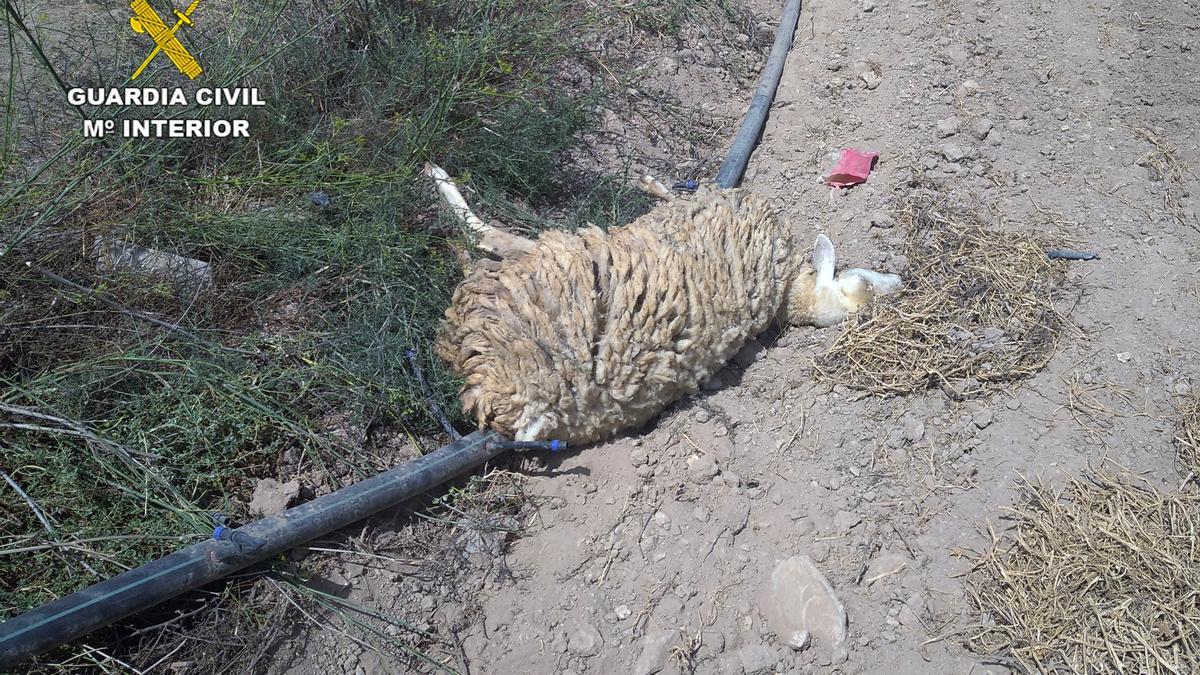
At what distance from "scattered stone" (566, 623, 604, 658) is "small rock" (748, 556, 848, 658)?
585mm

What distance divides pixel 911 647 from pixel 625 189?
240cm

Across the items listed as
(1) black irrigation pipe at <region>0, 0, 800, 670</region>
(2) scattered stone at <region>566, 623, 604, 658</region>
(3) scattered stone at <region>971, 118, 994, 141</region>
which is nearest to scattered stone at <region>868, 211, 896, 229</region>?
(3) scattered stone at <region>971, 118, 994, 141</region>

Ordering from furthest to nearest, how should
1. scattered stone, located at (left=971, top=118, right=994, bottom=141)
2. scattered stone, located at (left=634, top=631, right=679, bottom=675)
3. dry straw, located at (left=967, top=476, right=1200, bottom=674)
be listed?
1. scattered stone, located at (left=971, top=118, right=994, bottom=141)
2. scattered stone, located at (left=634, top=631, right=679, bottom=675)
3. dry straw, located at (left=967, top=476, right=1200, bottom=674)

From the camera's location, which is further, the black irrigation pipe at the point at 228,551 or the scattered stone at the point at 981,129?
the scattered stone at the point at 981,129

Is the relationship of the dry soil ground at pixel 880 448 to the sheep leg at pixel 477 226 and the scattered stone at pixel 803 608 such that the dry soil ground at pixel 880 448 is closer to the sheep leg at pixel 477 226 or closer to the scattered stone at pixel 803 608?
the scattered stone at pixel 803 608

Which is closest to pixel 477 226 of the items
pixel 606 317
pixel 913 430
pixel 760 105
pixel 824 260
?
pixel 606 317

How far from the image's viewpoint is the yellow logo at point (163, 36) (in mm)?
3742

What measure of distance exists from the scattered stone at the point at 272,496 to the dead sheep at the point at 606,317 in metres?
0.67

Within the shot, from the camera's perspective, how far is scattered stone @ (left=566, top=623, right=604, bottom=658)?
2.75m

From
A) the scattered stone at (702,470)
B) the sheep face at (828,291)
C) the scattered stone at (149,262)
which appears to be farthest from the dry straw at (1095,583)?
the scattered stone at (149,262)

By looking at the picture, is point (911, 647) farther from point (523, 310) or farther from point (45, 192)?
point (45, 192)

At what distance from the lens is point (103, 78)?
3.70 m

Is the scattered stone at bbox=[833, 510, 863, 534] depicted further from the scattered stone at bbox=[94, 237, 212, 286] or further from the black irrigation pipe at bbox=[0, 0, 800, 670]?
the scattered stone at bbox=[94, 237, 212, 286]

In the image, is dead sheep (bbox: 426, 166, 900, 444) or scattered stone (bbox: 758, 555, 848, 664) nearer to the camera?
scattered stone (bbox: 758, 555, 848, 664)
